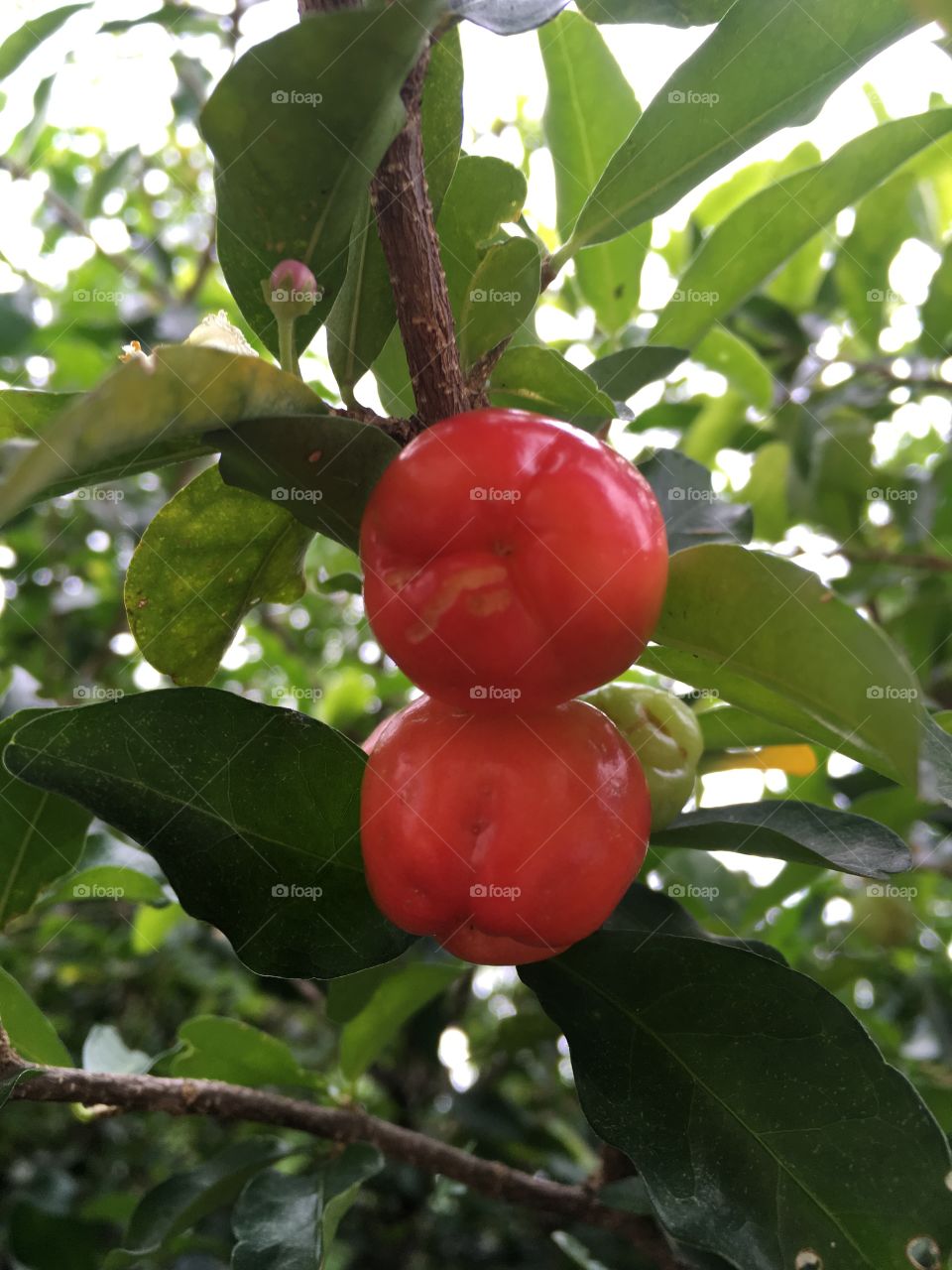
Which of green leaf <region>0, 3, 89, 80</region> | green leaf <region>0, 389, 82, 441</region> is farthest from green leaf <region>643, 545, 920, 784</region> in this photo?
green leaf <region>0, 3, 89, 80</region>

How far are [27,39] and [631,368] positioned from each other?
94 centimetres

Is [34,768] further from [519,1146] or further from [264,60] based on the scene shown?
[519,1146]

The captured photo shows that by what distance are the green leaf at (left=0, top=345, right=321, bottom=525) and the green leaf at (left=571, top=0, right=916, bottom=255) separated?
1.37ft

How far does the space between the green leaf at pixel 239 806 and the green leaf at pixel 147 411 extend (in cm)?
19

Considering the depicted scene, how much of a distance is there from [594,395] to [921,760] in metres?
0.40

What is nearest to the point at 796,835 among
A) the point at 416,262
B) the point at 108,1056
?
the point at 416,262

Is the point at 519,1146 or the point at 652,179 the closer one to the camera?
the point at 652,179

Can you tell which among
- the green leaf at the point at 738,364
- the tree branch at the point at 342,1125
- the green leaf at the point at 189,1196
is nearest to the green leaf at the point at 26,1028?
the tree branch at the point at 342,1125

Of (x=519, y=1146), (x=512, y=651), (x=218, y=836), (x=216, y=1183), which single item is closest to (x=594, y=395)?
(x=512, y=651)

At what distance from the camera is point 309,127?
2.25ft

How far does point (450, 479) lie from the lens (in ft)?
2.10

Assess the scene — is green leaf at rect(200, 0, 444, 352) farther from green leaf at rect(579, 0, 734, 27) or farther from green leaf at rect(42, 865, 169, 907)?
green leaf at rect(42, 865, 169, 907)

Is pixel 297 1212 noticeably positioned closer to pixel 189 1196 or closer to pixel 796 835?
pixel 189 1196

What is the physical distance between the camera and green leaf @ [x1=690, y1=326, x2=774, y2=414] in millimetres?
1631
